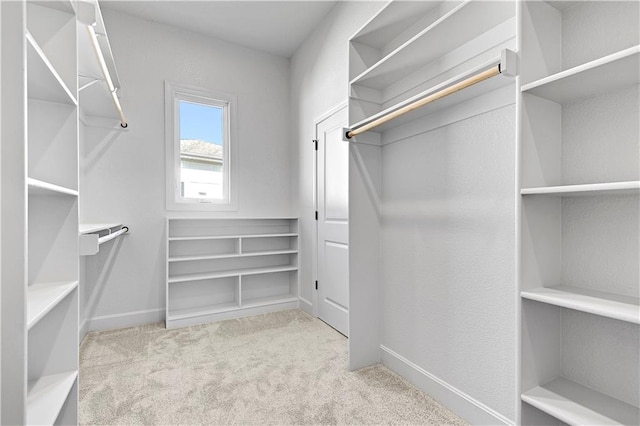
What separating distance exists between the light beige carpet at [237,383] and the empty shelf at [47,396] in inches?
20.8

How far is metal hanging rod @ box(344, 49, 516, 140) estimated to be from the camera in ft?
3.61

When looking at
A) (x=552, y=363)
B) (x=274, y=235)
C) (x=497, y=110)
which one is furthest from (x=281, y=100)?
(x=552, y=363)

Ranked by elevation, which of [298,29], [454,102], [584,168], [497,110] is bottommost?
[584,168]

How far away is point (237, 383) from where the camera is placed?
198cm

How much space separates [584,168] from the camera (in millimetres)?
1137

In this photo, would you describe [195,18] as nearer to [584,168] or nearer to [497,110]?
[497,110]

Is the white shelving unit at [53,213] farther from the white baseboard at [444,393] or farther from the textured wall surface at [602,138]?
the textured wall surface at [602,138]

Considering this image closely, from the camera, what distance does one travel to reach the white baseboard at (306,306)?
3.30 meters

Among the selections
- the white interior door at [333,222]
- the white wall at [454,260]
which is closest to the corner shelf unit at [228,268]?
the white interior door at [333,222]

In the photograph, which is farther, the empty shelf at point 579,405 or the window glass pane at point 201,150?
the window glass pane at point 201,150

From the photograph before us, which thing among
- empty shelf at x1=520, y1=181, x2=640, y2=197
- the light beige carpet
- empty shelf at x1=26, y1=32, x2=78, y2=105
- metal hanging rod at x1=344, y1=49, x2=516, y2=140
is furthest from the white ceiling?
the light beige carpet

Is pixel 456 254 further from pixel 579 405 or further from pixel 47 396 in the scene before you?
pixel 47 396

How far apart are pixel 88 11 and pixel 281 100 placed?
8.17ft

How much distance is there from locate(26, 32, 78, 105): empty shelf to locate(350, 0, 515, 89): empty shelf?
149 cm
